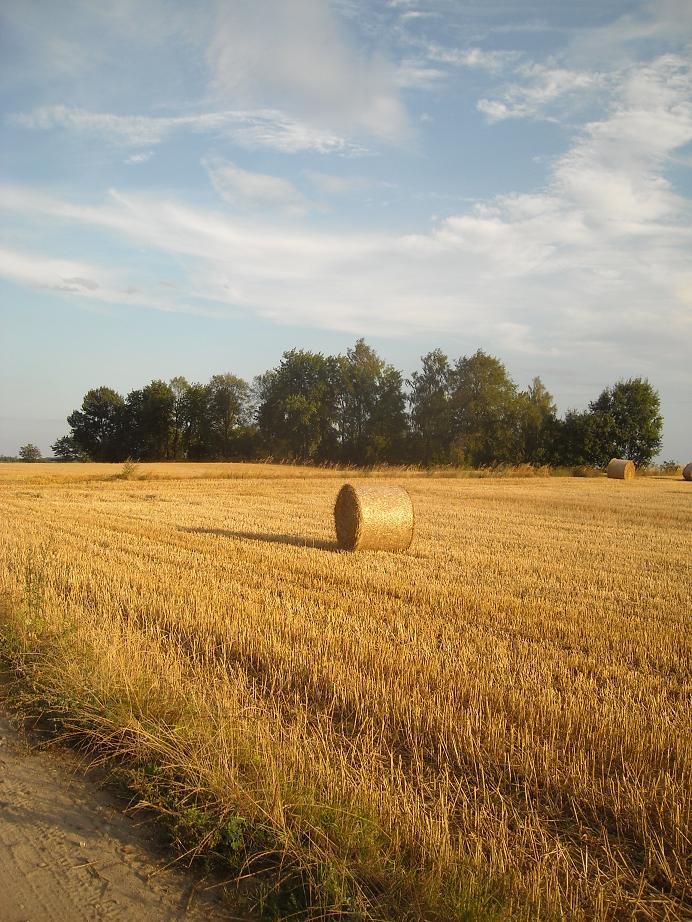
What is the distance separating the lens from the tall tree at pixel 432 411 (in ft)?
181

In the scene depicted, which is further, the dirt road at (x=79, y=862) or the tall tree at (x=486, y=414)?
the tall tree at (x=486, y=414)

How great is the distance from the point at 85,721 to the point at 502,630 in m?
4.13

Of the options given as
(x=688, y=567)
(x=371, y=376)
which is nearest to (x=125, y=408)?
(x=371, y=376)

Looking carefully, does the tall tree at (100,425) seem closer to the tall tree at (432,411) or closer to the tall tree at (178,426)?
the tall tree at (178,426)

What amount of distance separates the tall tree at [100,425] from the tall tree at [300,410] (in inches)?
523

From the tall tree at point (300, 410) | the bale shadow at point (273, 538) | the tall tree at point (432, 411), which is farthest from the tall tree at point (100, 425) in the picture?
the bale shadow at point (273, 538)

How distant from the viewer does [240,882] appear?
125 inches

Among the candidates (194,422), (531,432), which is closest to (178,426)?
(194,422)

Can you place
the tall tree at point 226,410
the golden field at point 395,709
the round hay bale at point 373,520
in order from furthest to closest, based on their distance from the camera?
the tall tree at point 226,410 < the round hay bale at point 373,520 < the golden field at point 395,709

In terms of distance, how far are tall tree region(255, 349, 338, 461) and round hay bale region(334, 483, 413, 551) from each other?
4405cm

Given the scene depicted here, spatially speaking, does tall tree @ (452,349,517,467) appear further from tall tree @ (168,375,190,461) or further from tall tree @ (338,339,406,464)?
tall tree @ (168,375,190,461)

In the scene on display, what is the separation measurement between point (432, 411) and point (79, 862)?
5373 cm

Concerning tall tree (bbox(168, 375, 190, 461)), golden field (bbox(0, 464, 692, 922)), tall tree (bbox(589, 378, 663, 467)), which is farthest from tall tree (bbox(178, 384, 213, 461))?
golden field (bbox(0, 464, 692, 922))

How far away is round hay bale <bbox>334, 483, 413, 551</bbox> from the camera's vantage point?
41.1 ft
